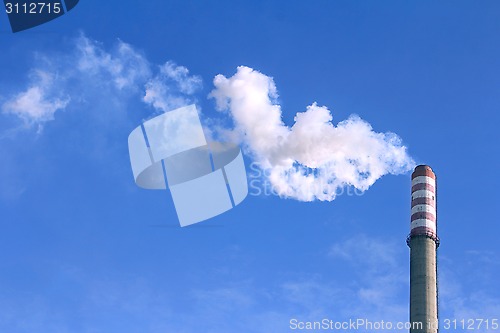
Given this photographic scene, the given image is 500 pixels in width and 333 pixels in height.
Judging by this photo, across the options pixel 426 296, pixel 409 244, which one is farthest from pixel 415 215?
pixel 426 296

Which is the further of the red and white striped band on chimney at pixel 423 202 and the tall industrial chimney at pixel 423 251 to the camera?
the red and white striped band on chimney at pixel 423 202

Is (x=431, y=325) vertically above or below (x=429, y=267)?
below

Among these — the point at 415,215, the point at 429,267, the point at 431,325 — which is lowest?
the point at 431,325

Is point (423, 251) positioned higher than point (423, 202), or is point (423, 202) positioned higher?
point (423, 202)

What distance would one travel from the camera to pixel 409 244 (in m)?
73.9

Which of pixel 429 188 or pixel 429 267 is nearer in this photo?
pixel 429 267

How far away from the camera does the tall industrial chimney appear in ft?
227

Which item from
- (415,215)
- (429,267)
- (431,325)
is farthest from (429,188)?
(431,325)

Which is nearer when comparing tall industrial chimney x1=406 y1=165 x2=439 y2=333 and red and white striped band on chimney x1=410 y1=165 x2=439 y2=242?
tall industrial chimney x1=406 y1=165 x2=439 y2=333

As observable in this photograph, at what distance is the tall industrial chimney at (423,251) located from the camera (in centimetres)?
6906

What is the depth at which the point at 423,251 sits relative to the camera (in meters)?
71.9

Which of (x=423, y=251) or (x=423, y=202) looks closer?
(x=423, y=251)

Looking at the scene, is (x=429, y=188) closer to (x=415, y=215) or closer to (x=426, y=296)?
(x=415, y=215)

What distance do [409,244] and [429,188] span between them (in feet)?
25.2
